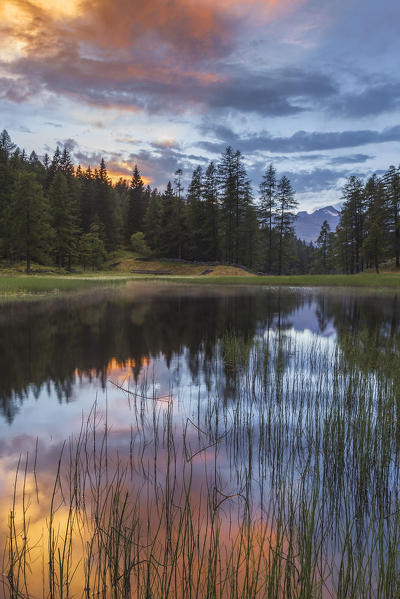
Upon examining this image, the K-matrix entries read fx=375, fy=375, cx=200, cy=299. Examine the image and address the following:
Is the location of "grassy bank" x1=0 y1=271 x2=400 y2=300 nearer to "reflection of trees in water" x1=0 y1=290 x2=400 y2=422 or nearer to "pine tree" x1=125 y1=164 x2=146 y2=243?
"reflection of trees in water" x1=0 y1=290 x2=400 y2=422

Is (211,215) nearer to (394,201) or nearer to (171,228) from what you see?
(171,228)

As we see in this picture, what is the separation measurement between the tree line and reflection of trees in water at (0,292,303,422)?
143ft

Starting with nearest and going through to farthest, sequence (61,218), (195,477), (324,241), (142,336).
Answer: (195,477)
(142,336)
(61,218)
(324,241)

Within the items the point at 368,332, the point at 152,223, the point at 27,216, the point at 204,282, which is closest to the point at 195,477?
the point at 368,332

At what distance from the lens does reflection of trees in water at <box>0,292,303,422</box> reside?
34.2 feet

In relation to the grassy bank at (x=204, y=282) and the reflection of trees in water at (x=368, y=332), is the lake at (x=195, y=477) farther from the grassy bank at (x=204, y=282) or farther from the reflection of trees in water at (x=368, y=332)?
the grassy bank at (x=204, y=282)

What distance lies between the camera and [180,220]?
286 ft

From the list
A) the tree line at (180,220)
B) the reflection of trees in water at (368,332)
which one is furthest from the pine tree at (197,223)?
the reflection of trees in water at (368,332)

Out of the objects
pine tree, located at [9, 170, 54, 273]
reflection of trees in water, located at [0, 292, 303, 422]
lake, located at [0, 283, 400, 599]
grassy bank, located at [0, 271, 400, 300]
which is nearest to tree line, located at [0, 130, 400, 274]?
pine tree, located at [9, 170, 54, 273]

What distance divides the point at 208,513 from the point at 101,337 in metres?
12.7

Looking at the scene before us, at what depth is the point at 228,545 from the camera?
379 centimetres

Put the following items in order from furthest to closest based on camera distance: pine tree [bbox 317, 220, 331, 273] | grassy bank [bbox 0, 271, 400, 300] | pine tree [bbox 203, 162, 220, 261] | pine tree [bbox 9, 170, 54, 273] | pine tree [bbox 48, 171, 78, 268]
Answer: pine tree [bbox 317, 220, 331, 273], pine tree [bbox 203, 162, 220, 261], pine tree [bbox 48, 171, 78, 268], pine tree [bbox 9, 170, 54, 273], grassy bank [bbox 0, 271, 400, 300]

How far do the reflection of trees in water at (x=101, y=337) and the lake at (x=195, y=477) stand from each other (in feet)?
0.45

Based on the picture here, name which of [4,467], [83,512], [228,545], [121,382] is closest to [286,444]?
[228,545]
